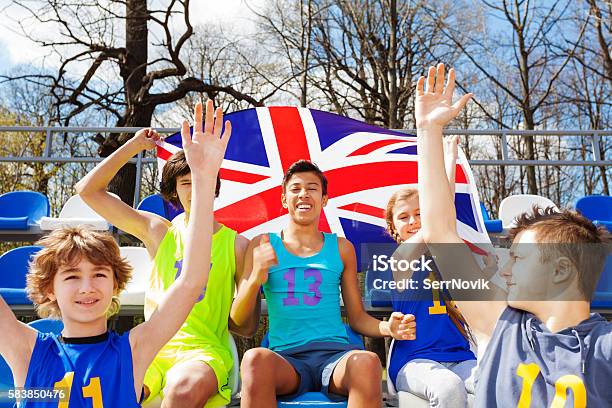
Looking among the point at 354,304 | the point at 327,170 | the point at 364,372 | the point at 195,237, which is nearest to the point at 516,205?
the point at 327,170

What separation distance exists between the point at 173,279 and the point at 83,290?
0.76 meters

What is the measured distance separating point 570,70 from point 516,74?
3.72ft

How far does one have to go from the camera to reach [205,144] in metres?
1.48

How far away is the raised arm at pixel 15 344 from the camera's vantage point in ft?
4.81

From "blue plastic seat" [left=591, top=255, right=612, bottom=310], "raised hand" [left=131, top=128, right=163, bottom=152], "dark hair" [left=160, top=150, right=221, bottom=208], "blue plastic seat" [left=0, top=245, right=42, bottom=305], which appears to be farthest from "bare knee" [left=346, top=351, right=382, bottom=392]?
"blue plastic seat" [left=0, top=245, right=42, bottom=305]

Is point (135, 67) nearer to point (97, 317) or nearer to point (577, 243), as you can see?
point (97, 317)

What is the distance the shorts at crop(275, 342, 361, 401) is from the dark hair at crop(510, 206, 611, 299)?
928 millimetres

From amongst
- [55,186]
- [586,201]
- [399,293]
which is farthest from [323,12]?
[399,293]

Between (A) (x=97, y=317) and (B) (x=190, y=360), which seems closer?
(A) (x=97, y=317)

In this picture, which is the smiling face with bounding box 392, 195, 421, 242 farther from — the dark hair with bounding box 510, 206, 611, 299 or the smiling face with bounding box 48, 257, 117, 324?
the smiling face with bounding box 48, 257, 117, 324

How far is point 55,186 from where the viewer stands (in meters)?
8.25

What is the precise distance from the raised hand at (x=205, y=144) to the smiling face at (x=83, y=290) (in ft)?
1.30

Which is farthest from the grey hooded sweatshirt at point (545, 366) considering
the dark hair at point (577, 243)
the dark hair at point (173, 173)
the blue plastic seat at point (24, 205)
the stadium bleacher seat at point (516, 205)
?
the blue plastic seat at point (24, 205)

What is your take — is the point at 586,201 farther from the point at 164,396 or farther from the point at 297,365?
the point at 164,396
